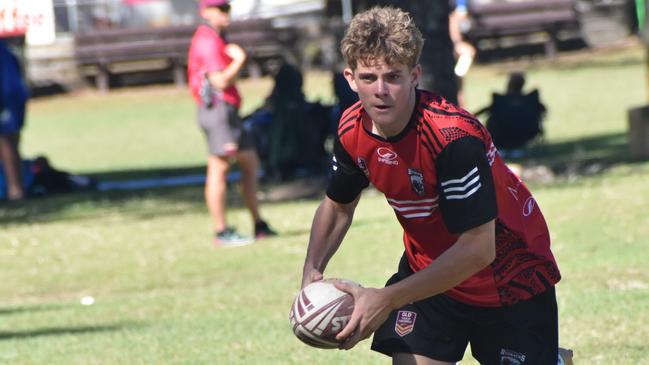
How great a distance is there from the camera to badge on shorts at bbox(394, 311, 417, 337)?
5.05 m

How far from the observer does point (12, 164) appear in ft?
49.7

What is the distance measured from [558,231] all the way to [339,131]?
6.29 m

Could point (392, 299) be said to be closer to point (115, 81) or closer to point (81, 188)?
point (81, 188)

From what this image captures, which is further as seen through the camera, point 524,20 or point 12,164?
point 524,20

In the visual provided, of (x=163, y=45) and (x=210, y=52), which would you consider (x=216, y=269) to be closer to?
(x=210, y=52)

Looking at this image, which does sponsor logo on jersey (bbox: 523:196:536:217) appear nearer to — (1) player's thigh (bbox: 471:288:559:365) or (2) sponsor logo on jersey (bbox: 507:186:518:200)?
(2) sponsor logo on jersey (bbox: 507:186:518:200)

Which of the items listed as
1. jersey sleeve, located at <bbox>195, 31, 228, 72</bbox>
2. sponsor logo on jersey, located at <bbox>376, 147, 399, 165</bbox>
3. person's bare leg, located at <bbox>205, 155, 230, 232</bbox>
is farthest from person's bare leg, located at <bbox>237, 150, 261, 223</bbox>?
sponsor logo on jersey, located at <bbox>376, 147, 399, 165</bbox>

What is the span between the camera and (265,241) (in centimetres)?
1141

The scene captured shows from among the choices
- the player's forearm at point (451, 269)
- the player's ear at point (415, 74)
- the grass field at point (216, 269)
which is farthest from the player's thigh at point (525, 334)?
the grass field at point (216, 269)

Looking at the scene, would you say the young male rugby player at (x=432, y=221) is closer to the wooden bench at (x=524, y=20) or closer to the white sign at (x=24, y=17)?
the white sign at (x=24, y=17)

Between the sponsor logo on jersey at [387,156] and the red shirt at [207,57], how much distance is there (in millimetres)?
6408

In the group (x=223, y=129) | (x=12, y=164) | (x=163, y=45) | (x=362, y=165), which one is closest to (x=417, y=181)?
(x=362, y=165)

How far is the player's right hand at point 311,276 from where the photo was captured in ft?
16.0

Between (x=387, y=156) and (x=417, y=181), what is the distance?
139 mm
